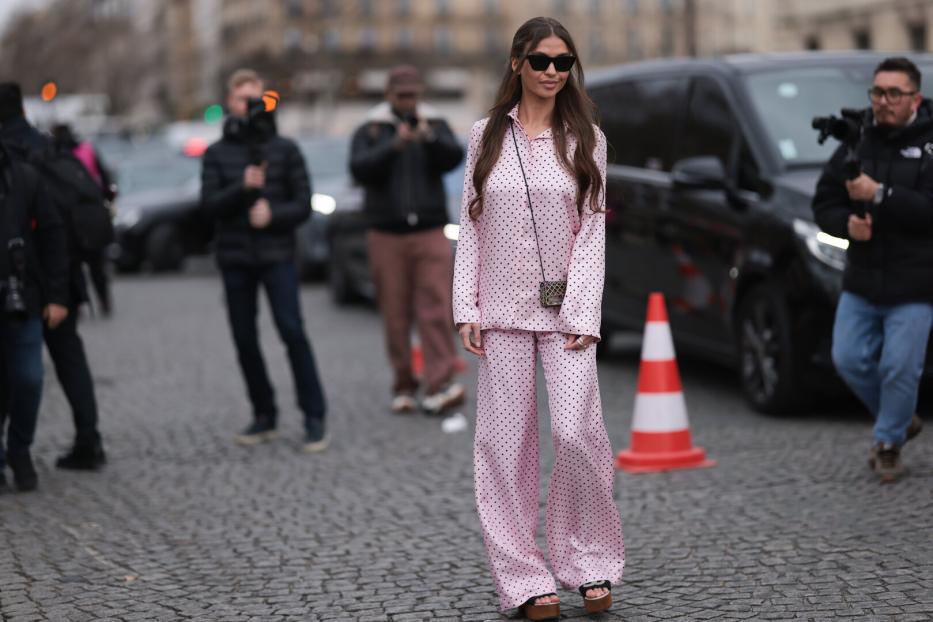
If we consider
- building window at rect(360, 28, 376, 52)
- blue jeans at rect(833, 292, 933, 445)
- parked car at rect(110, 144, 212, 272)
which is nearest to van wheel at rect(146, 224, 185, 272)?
parked car at rect(110, 144, 212, 272)

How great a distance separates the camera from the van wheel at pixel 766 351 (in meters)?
9.45

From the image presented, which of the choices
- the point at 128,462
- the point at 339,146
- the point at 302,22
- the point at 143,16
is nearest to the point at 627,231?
the point at 128,462

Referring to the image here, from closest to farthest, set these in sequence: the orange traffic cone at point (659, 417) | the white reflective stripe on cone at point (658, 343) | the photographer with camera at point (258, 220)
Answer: the orange traffic cone at point (659, 417)
the white reflective stripe on cone at point (658, 343)
the photographer with camera at point (258, 220)

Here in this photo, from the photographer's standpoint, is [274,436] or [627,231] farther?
[627,231]

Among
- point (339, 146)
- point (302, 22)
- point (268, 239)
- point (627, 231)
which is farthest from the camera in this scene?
point (302, 22)

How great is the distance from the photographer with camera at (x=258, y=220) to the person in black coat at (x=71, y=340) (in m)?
0.83

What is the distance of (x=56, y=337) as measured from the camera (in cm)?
860

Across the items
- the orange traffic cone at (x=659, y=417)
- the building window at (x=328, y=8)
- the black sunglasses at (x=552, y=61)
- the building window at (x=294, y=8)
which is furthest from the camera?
the building window at (x=294, y=8)

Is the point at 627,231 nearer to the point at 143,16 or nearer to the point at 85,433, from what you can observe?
the point at 85,433

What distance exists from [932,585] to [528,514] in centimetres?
134

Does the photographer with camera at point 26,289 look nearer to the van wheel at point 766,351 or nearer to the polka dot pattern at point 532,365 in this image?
the polka dot pattern at point 532,365

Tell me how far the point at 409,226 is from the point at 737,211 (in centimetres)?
187

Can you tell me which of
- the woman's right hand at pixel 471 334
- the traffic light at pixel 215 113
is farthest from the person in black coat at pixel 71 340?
the traffic light at pixel 215 113

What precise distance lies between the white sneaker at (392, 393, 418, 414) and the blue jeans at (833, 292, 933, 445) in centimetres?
351
